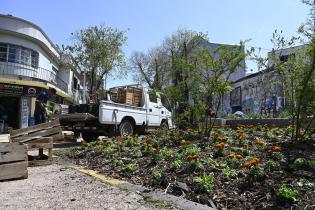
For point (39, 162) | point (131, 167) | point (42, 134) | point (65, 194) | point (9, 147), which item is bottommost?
point (65, 194)

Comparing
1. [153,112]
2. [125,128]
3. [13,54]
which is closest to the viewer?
[125,128]

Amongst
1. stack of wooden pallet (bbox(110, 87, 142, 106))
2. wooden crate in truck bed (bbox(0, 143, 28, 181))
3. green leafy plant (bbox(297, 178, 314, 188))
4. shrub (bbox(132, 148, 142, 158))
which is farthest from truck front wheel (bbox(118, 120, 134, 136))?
green leafy plant (bbox(297, 178, 314, 188))

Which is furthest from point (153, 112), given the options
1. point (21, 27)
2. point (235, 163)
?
point (21, 27)

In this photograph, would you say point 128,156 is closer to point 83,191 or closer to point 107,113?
point 83,191

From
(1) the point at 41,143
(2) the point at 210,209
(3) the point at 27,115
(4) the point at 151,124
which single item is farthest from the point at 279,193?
(3) the point at 27,115

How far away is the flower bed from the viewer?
176 inches

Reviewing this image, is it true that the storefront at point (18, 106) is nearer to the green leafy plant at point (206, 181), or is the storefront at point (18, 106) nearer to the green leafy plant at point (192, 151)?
the green leafy plant at point (192, 151)

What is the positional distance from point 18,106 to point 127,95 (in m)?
17.9

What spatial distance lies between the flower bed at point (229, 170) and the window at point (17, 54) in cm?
2299

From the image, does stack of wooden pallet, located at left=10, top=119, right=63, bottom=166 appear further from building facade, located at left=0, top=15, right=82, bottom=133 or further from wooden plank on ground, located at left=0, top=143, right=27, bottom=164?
building facade, located at left=0, top=15, right=82, bottom=133

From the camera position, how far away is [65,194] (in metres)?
5.36

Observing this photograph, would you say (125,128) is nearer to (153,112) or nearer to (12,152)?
(153,112)

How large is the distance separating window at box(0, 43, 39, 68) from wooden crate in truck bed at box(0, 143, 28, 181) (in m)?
24.3

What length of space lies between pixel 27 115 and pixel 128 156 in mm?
24887
